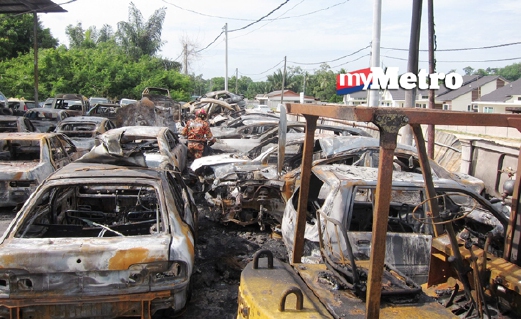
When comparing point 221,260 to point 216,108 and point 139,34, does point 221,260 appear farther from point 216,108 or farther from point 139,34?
point 139,34

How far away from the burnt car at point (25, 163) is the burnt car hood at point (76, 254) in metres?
3.74

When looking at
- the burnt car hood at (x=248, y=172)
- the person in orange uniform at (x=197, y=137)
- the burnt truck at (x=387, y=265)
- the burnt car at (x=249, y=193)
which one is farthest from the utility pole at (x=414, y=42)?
the burnt truck at (x=387, y=265)

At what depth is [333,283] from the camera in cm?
287

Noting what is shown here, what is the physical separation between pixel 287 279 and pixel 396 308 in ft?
2.36

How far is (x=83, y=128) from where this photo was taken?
12469mm

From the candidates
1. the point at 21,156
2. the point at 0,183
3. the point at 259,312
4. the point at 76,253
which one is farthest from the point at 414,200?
the point at 21,156

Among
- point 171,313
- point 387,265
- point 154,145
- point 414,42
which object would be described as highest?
point 414,42

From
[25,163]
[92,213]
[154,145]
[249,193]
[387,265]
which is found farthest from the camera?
[154,145]

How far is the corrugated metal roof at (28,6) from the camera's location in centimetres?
1819

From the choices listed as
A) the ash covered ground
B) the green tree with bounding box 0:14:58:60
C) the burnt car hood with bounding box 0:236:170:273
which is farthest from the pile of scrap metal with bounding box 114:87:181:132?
the green tree with bounding box 0:14:58:60

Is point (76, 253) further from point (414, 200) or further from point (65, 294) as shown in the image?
point (414, 200)

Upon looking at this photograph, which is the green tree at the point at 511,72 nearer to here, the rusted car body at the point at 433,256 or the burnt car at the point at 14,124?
the burnt car at the point at 14,124

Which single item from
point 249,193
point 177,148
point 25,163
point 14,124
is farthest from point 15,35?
point 249,193

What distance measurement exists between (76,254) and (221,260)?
2479 millimetres
